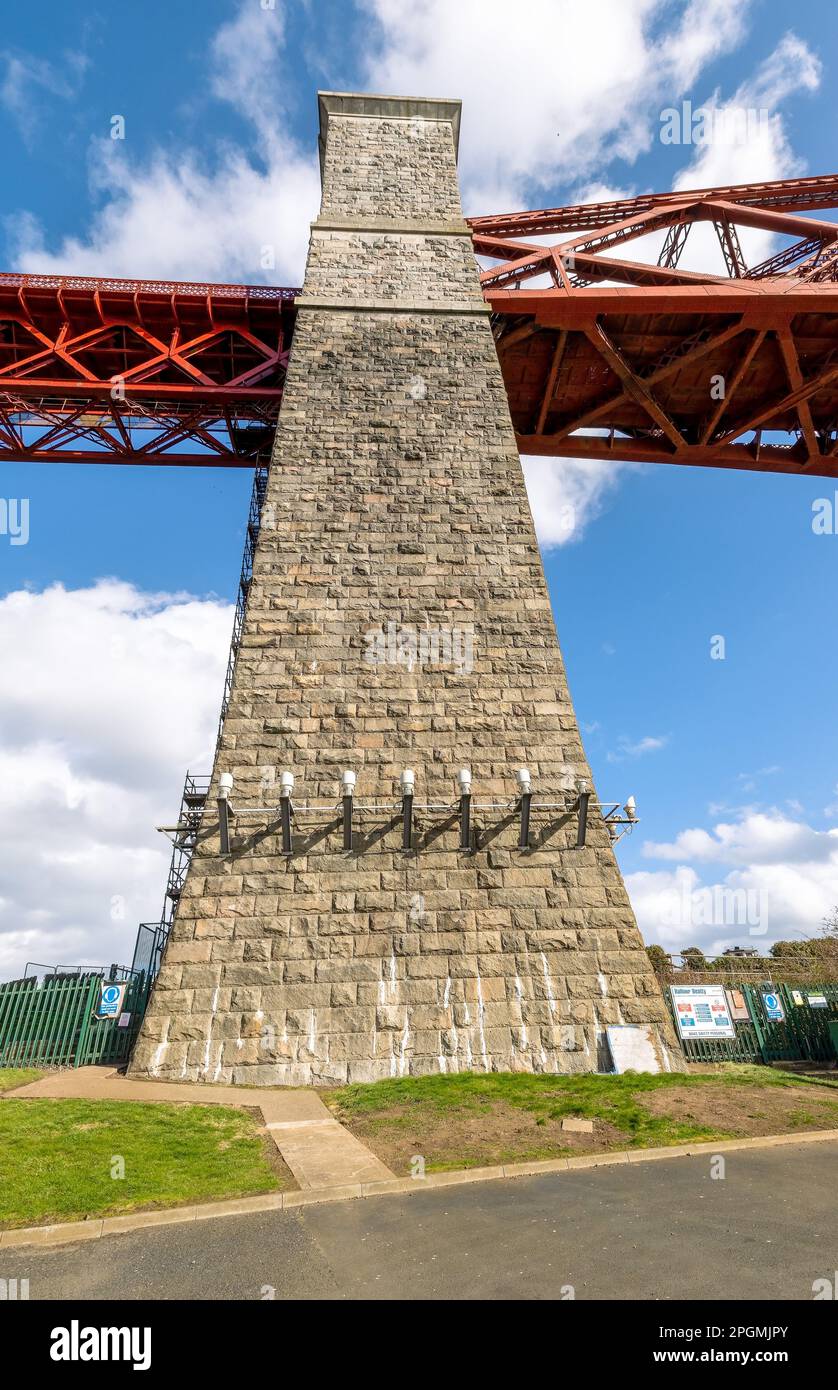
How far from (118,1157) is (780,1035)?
13915 mm

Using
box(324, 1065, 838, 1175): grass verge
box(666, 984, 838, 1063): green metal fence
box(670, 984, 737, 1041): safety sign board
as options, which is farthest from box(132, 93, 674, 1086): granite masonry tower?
box(666, 984, 838, 1063): green metal fence

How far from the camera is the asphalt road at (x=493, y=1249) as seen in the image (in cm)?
359

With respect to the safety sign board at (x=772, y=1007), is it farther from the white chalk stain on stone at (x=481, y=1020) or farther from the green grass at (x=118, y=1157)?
the green grass at (x=118, y=1157)

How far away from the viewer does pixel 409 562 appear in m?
12.2

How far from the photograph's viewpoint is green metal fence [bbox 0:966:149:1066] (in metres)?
11.2

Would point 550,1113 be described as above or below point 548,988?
below

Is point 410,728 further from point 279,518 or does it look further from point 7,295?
point 7,295

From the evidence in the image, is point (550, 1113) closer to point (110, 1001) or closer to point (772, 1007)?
point (110, 1001)

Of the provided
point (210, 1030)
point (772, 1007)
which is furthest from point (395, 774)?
point (772, 1007)

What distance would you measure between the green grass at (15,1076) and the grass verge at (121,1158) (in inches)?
76.9

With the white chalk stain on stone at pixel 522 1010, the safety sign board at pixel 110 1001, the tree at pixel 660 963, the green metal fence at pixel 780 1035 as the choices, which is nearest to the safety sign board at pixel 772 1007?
the green metal fence at pixel 780 1035

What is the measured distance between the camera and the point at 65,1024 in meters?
11.4

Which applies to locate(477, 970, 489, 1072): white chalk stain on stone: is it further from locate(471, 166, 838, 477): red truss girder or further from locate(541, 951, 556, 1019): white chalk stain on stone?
locate(471, 166, 838, 477): red truss girder
